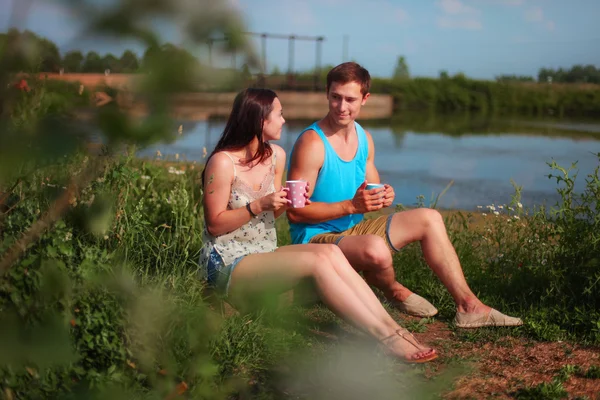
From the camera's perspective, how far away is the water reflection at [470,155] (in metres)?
9.77

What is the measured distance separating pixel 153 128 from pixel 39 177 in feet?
1.93

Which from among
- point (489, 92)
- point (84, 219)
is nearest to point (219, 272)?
point (84, 219)

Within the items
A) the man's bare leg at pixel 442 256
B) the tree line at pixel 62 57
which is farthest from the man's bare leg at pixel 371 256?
the tree line at pixel 62 57

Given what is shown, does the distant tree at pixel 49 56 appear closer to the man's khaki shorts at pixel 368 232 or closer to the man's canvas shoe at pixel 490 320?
the man's khaki shorts at pixel 368 232

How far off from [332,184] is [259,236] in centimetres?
53

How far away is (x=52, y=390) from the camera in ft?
5.93

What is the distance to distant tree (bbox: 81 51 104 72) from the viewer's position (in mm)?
686

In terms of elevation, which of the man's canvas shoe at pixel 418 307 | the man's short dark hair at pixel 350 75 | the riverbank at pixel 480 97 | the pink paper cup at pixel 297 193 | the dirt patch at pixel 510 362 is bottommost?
the dirt patch at pixel 510 362

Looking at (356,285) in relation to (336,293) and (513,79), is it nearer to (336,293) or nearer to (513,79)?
(336,293)

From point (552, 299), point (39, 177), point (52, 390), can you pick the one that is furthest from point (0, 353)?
point (552, 299)

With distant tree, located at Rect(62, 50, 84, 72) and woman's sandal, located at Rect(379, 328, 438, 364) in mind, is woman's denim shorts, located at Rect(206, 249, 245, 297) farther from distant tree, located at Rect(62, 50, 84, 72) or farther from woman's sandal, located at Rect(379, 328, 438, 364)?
distant tree, located at Rect(62, 50, 84, 72)

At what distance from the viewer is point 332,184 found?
341cm

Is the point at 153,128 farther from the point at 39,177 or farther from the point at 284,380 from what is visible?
the point at 284,380

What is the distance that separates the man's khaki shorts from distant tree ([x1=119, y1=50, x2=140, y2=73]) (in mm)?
2615
